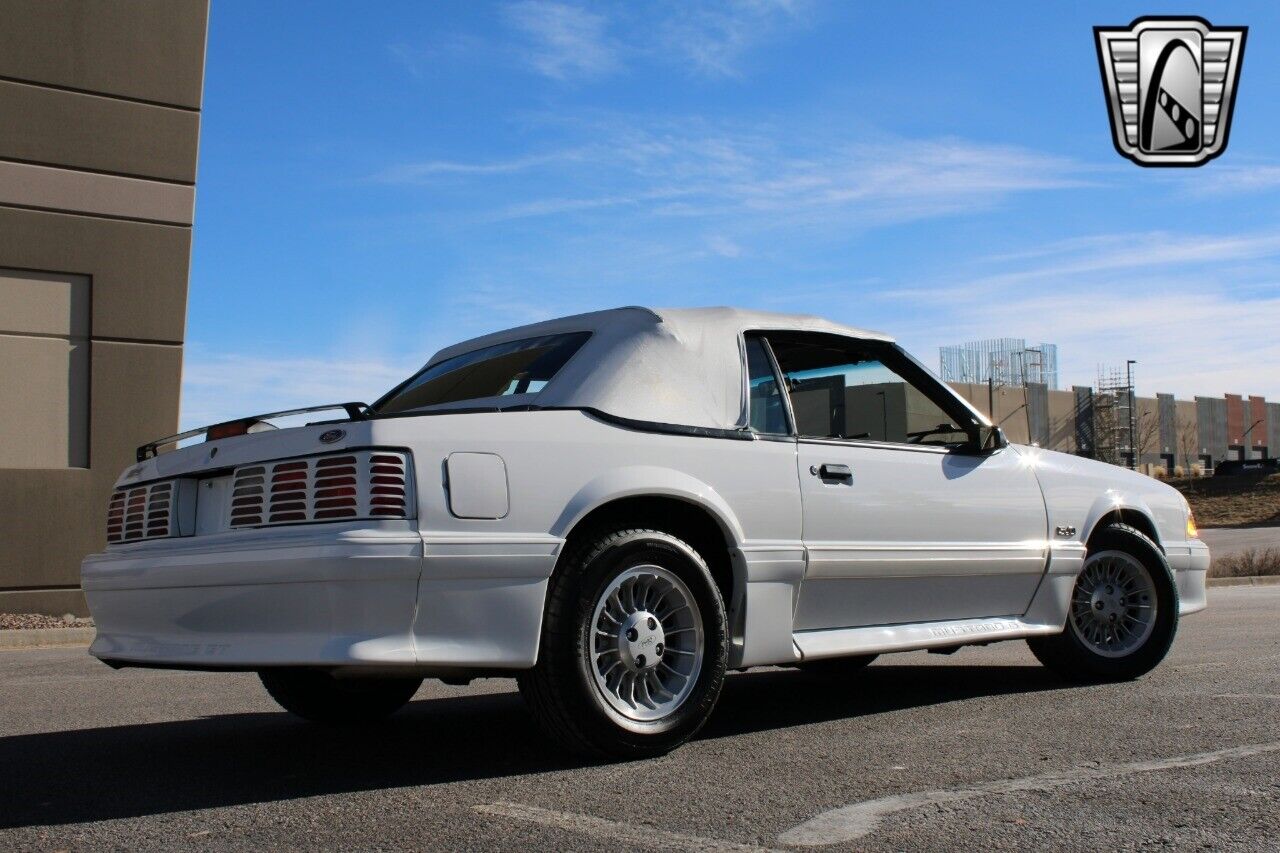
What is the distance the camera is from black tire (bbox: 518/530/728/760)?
14.8 ft

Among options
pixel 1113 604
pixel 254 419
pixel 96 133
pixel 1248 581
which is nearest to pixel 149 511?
pixel 254 419

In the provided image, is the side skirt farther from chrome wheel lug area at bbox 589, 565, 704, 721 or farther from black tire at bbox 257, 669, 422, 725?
black tire at bbox 257, 669, 422, 725

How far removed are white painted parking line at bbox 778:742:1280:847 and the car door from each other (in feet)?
4.42

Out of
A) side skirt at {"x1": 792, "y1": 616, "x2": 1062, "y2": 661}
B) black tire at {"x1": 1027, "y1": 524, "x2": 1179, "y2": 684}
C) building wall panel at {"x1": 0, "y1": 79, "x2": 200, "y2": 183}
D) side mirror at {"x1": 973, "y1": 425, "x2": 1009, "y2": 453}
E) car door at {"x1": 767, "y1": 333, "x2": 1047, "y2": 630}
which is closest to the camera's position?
side skirt at {"x1": 792, "y1": 616, "x2": 1062, "y2": 661}

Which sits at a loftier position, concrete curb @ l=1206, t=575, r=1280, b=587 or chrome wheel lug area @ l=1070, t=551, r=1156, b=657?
chrome wheel lug area @ l=1070, t=551, r=1156, b=657

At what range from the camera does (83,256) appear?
625 inches

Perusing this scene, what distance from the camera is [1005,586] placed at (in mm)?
6238

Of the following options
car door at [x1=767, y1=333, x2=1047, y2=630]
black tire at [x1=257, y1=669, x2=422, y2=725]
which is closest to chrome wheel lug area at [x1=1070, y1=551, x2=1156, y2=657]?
car door at [x1=767, y1=333, x2=1047, y2=630]

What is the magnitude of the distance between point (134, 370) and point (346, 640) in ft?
43.0

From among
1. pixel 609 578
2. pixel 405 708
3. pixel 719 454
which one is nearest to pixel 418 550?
pixel 609 578

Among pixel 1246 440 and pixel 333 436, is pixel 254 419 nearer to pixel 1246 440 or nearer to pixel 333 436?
pixel 333 436

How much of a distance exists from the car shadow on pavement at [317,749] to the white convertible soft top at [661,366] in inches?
50.4

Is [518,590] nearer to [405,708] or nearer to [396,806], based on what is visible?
[396,806]

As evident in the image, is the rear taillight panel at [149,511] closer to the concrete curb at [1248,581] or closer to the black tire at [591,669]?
the black tire at [591,669]
